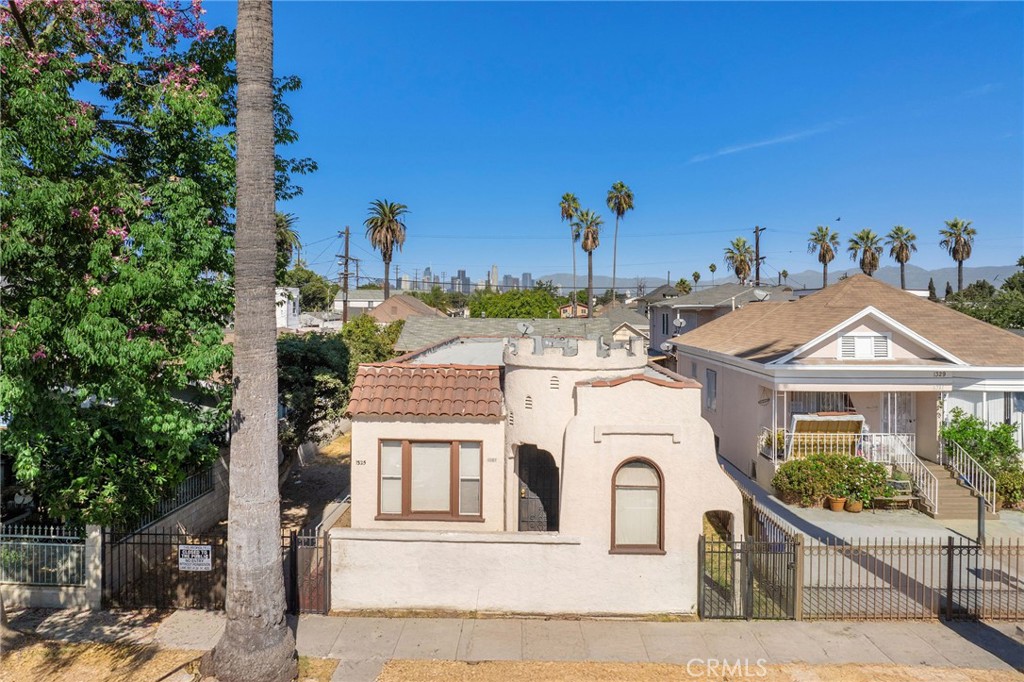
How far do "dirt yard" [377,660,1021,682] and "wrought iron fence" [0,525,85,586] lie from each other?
6359 millimetres

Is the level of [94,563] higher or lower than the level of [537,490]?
lower

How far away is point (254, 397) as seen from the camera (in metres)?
8.25

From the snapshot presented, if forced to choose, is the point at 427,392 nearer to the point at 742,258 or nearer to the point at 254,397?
the point at 254,397

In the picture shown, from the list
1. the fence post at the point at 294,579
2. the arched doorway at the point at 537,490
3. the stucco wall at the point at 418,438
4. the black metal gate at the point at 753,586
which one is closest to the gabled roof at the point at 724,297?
the arched doorway at the point at 537,490

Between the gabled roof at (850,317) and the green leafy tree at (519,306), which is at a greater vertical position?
the green leafy tree at (519,306)

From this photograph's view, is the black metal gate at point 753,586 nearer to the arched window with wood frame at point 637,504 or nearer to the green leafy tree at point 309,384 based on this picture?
the arched window with wood frame at point 637,504

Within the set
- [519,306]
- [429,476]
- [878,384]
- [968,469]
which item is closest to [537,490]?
[429,476]

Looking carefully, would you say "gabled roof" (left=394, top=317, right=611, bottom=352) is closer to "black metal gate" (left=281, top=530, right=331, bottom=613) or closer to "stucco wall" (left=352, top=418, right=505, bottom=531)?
"stucco wall" (left=352, top=418, right=505, bottom=531)

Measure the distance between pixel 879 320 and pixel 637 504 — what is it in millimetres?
11630

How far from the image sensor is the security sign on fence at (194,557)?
10281mm

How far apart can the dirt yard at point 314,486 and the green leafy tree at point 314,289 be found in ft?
231

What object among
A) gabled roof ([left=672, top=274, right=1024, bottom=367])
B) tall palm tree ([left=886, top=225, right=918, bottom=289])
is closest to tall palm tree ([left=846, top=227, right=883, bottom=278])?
tall palm tree ([left=886, top=225, right=918, bottom=289])

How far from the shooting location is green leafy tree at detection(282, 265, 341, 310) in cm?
9056
